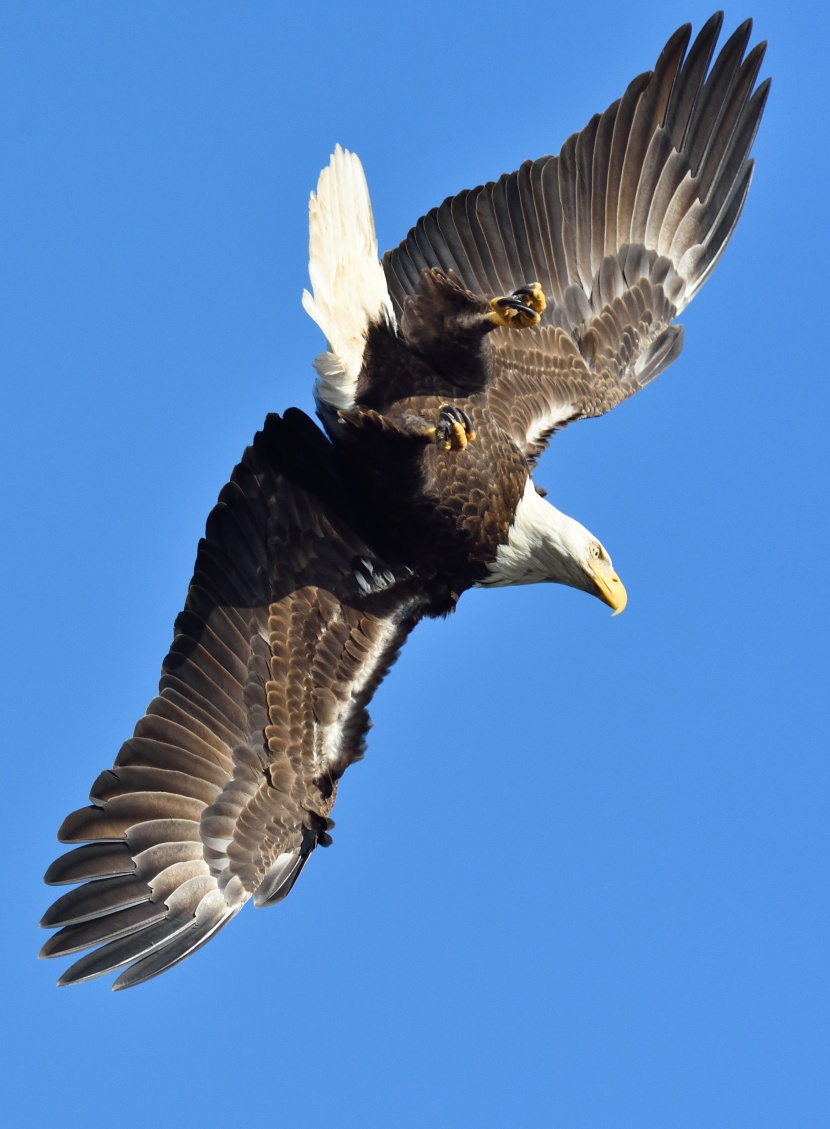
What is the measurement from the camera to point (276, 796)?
895 cm

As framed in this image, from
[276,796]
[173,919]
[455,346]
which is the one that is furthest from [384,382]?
[173,919]

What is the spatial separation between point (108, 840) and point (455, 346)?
2.62 m

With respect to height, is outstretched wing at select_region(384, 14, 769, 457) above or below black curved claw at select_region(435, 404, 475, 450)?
above

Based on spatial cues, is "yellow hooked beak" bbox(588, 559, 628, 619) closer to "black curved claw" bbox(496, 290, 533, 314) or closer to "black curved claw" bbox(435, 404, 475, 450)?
"black curved claw" bbox(435, 404, 475, 450)

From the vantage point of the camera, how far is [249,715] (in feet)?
29.4

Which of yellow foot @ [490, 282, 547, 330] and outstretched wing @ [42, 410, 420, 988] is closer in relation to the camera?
outstretched wing @ [42, 410, 420, 988]

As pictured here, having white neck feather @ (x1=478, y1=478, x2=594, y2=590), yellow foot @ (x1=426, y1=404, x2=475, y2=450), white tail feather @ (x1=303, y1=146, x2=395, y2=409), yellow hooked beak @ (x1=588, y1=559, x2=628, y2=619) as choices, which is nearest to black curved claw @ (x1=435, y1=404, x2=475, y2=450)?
yellow foot @ (x1=426, y1=404, x2=475, y2=450)

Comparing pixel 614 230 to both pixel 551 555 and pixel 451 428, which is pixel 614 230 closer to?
pixel 551 555

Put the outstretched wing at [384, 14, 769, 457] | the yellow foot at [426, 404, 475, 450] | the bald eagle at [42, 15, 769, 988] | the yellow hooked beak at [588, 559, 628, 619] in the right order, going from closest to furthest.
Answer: the bald eagle at [42, 15, 769, 988] < the yellow foot at [426, 404, 475, 450] < the yellow hooked beak at [588, 559, 628, 619] < the outstretched wing at [384, 14, 769, 457]

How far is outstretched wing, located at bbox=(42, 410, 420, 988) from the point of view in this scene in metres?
8.66

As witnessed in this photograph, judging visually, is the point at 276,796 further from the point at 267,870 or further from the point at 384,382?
the point at 384,382

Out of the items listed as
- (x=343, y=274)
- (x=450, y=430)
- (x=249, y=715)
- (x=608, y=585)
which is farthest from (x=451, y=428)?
(x=249, y=715)

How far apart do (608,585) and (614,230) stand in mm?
2017

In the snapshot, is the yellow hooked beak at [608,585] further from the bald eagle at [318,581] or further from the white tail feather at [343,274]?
the white tail feather at [343,274]
